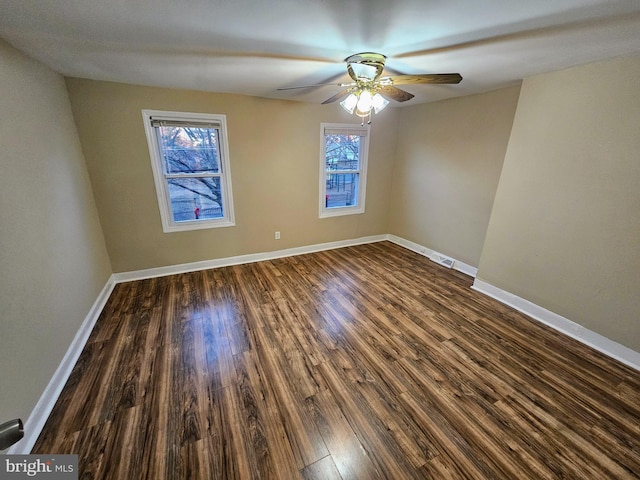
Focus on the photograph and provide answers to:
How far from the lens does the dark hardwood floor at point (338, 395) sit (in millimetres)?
1402

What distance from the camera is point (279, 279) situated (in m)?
3.38

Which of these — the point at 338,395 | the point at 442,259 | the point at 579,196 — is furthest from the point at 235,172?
the point at 579,196

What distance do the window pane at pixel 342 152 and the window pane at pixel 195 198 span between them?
1.71 metres

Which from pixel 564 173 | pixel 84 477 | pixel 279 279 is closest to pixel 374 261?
pixel 279 279

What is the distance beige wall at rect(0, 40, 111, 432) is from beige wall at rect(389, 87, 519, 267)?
420 cm

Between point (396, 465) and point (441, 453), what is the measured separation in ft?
0.90

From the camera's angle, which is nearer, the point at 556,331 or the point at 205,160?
the point at 556,331

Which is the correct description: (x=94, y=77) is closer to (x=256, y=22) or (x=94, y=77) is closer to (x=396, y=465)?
(x=256, y=22)

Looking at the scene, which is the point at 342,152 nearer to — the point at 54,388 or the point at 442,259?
the point at 442,259

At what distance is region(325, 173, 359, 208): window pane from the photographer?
4.25 meters

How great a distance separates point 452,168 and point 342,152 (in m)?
1.64

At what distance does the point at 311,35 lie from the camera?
156 centimetres

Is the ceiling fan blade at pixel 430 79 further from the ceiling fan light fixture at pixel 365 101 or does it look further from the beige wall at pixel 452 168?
the beige wall at pixel 452 168

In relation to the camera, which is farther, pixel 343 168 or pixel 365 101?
pixel 343 168
